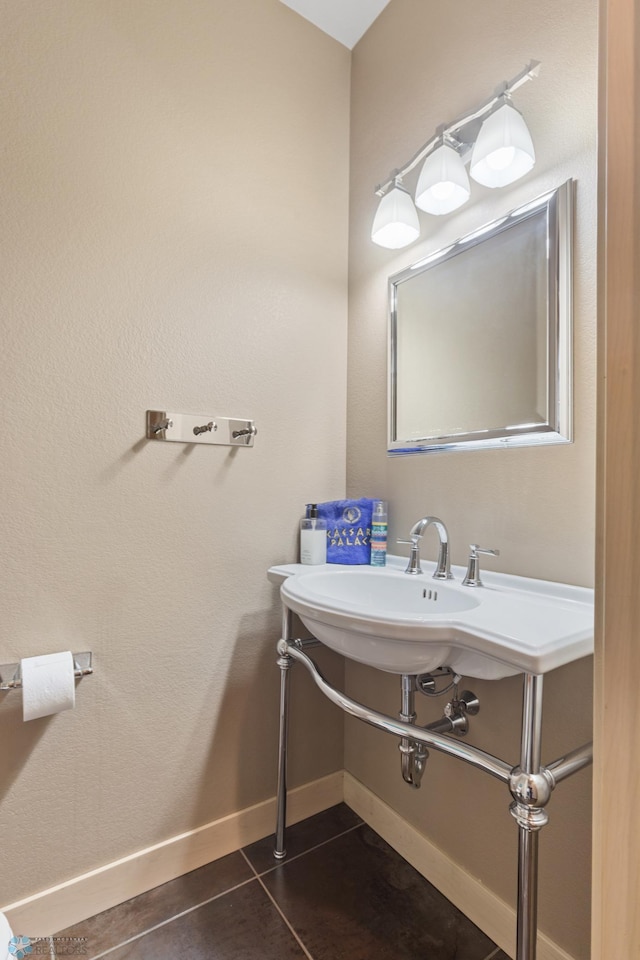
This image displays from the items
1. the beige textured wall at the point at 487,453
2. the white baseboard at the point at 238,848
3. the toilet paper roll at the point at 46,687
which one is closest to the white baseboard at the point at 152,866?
the white baseboard at the point at 238,848

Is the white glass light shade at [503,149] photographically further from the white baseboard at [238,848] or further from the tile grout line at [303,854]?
the tile grout line at [303,854]

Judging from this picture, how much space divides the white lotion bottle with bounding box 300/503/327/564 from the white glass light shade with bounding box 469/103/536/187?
99 centimetres

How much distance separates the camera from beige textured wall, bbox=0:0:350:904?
103cm

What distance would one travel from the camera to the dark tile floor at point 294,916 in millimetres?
998

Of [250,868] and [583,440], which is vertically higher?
[583,440]

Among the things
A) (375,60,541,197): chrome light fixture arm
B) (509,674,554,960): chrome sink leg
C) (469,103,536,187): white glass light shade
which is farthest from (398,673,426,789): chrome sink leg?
(375,60,541,197): chrome light fixture arm

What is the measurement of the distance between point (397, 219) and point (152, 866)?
1.85 m

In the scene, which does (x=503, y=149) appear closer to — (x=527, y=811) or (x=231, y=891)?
(x=527, y=811)

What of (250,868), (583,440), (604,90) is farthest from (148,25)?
(250,868)

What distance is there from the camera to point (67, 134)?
1073 millimetres

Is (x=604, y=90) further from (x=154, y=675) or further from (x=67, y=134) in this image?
(x=154, y=675)

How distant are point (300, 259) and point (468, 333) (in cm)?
63

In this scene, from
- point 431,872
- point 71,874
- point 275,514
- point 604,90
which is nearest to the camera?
point 604,90

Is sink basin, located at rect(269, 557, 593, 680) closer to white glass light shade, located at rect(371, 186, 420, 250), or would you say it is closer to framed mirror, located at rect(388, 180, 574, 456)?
framed mirror, located at rect(388, 180, 574, 456)
